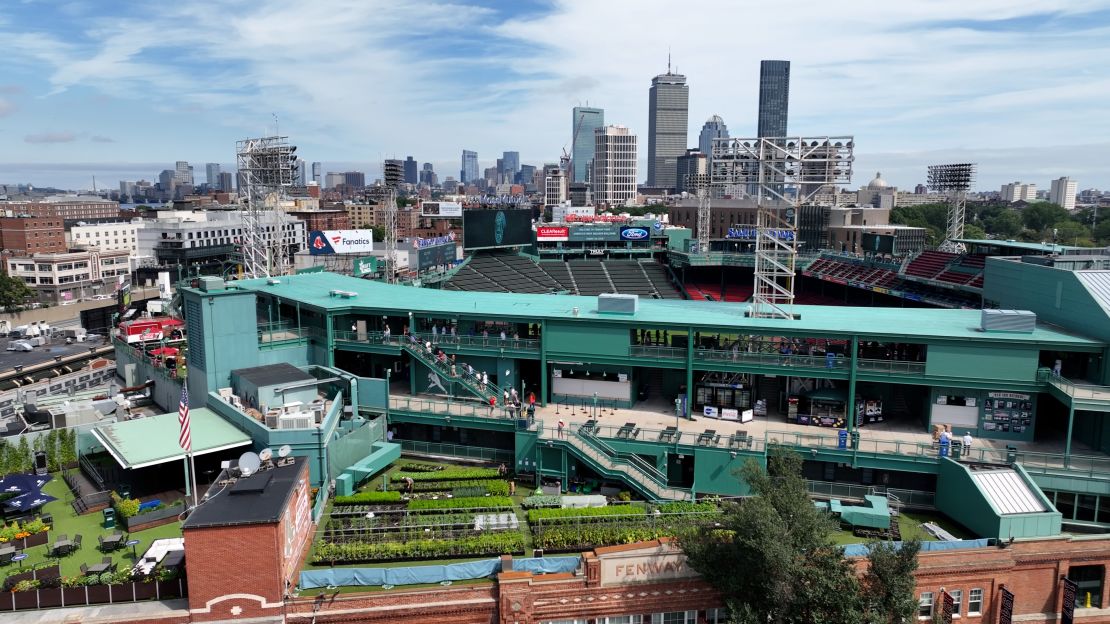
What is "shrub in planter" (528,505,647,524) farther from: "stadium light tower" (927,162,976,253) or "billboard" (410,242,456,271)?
"stadium light tower" (927,162,976,253)

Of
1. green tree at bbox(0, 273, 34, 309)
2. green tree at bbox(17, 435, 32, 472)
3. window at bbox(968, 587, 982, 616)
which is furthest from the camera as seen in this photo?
green tree at bbox(0, 273, 34, 309)

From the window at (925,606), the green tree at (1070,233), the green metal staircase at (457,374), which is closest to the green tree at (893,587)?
the window at (925,606)

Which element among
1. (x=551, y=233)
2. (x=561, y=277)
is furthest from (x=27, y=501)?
(x=551, y=233)

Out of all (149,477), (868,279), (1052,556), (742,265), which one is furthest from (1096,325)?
(742,265)

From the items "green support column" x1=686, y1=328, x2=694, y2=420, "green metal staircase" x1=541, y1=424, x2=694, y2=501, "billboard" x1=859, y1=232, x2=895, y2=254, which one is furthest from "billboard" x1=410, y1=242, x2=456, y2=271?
"billboard" x1=859, y1=232, x2=895, y2=254

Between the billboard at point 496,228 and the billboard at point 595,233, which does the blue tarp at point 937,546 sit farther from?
the billboard at point 595,233

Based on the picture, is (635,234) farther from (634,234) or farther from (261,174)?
(261,174)

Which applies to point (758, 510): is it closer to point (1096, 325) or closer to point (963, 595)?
point (963, 595)
